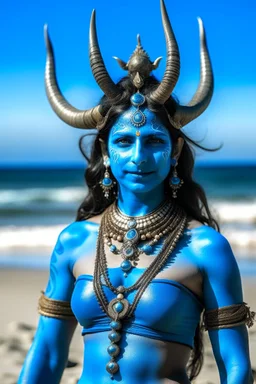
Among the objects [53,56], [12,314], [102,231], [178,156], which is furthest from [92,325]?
[12,314]

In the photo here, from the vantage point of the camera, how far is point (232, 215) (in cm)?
2038

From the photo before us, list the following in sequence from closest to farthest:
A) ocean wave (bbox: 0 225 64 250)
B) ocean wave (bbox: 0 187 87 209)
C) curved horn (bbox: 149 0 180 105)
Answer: curved horn (bbox: 149 0 180 105)
ocean wave (bbox: 0 225 64 250)
ocean wave (bbox: 0 187 87 209)

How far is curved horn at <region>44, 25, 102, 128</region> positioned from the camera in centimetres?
345

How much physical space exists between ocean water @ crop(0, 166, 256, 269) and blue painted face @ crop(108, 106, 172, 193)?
2.56 ft

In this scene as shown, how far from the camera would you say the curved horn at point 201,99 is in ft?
11.2

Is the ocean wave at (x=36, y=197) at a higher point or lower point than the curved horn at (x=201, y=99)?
higher

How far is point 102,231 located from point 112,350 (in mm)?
586

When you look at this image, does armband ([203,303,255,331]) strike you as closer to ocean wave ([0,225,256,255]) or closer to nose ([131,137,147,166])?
nose ([131,137,147,166])

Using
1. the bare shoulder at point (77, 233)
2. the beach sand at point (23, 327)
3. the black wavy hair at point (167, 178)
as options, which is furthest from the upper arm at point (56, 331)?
the beach sand at point (23, 327)

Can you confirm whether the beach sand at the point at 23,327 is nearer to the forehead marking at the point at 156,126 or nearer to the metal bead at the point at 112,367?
the metal bead at the point at 112,367

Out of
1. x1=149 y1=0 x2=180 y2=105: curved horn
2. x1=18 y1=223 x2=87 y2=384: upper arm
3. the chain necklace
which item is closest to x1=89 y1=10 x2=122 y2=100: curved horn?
x1=149 y1=0 x2=180 y2=105: curved horn

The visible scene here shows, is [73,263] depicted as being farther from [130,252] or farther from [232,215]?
[232,215]

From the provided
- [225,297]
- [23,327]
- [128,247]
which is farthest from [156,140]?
[23,327]

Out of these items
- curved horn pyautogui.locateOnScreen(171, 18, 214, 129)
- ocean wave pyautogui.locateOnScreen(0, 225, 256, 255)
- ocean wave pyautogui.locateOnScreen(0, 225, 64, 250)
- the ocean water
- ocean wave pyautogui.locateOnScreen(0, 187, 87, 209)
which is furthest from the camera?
ocean wave pyautogui.locateOnScreen(0, 187, 87, 209)
